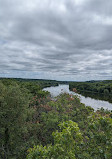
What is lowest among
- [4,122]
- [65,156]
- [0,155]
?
[0,155]

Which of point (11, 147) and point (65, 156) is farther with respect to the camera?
point (11, 147)

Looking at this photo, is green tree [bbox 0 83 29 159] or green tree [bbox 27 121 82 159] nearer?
green tree [bbox 27 121 82 159]

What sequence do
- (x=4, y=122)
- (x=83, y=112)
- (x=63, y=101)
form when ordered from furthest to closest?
(x=63, y=101)
(x=83, y=112)
(x=4, y=122)

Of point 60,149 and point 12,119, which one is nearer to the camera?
point 60,149

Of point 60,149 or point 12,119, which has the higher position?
point 60,149

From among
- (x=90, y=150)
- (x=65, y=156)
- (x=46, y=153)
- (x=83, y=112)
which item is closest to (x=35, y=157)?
(x=46, y=153)

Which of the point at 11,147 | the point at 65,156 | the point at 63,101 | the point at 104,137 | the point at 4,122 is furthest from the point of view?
the point at 63,101

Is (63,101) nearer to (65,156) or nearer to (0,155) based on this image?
(0,155)

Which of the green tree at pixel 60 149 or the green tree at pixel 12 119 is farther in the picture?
the green tree at pixel 12 119

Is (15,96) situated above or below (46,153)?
above

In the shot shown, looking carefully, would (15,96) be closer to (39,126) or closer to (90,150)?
(39,126)
